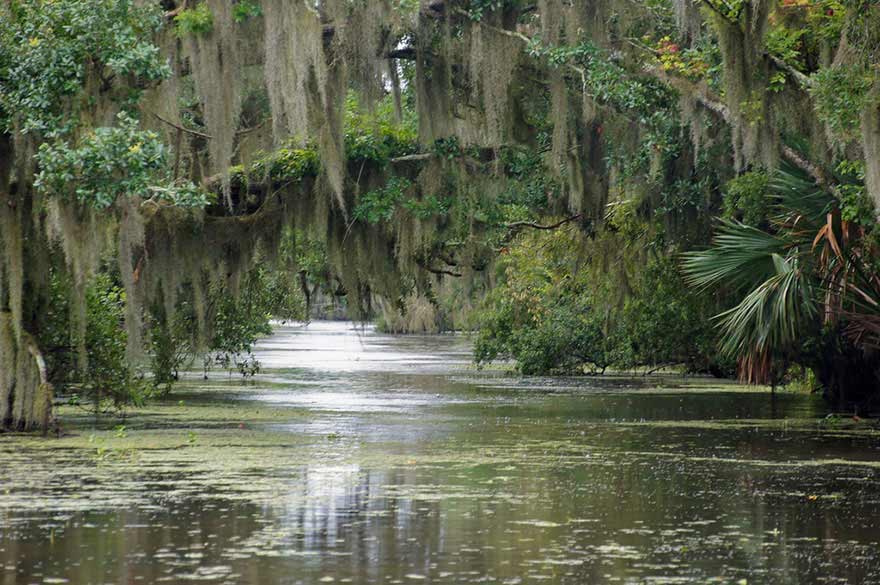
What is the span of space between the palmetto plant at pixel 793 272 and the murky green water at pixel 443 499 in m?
1.29

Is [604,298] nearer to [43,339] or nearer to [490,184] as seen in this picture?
[490,184]

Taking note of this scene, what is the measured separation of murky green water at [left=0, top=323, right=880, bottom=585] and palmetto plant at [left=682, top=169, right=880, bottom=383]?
50.8 inches

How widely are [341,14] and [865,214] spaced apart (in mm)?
6419

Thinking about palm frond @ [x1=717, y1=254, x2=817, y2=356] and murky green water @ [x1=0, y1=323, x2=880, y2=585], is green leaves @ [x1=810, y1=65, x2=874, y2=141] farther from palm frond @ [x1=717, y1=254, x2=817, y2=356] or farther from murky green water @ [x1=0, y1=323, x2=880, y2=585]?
murky green water @ [x1=0, y1=323, x2=880, y2=585]

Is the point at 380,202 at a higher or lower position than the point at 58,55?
lower

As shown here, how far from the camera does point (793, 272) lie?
56.3 feet

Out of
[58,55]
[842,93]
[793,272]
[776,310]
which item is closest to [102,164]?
[58,55]

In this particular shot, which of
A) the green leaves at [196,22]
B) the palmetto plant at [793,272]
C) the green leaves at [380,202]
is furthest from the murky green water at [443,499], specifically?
the green leaves at [196,22]

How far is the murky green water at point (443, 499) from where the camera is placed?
8.13 metres

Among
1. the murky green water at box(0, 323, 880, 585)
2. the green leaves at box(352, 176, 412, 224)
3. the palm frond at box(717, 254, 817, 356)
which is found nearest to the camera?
the murky green water at box(0, 323, 880, 585)

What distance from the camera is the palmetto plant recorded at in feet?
55.5

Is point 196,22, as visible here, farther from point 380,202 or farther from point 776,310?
point 776,310

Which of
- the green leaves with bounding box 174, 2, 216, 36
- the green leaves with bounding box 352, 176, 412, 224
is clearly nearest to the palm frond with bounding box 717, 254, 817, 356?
the green leaves with bounding box 352, 176, 412, 224

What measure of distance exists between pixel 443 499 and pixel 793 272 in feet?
25.0
